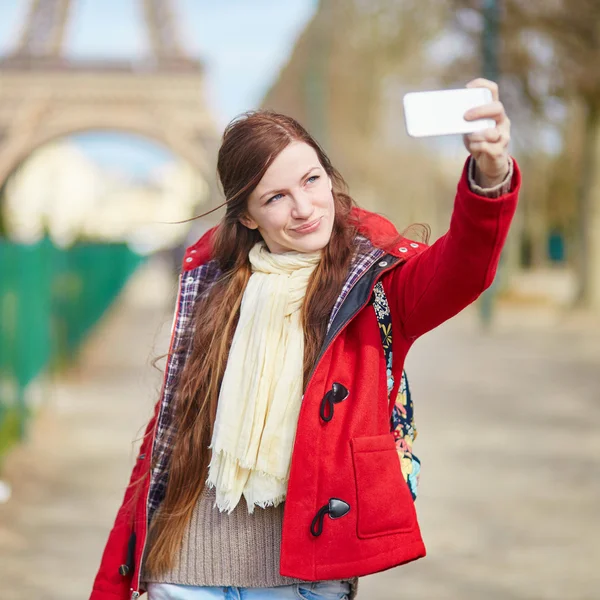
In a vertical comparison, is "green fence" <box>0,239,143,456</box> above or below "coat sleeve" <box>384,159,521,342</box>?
above

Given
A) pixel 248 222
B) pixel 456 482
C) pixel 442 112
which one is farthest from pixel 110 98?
pixel 442 112

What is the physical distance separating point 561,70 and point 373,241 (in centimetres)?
1483

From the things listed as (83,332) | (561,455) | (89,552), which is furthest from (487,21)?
(89,552)

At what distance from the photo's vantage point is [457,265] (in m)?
1.92

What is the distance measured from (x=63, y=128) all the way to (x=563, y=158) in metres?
15.3

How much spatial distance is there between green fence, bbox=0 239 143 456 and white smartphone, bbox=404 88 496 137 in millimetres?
5208

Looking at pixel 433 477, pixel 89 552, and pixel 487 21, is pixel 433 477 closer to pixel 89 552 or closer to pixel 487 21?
pixel 89 552

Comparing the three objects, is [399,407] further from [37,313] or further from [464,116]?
[37,313]

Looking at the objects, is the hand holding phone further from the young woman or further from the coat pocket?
the coat pocket

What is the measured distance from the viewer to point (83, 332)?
12992mm

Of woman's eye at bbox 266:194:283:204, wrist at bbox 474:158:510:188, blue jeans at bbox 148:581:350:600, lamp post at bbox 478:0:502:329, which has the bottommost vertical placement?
blue jeans at bbox 148:581:350:600

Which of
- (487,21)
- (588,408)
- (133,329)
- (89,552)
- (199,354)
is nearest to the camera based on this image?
(199,354)

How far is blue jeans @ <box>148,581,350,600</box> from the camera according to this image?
2154mm

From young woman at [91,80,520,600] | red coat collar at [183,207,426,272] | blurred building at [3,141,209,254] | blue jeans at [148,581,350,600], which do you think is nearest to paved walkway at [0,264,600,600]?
red coat collar at [183,207,426,272]
